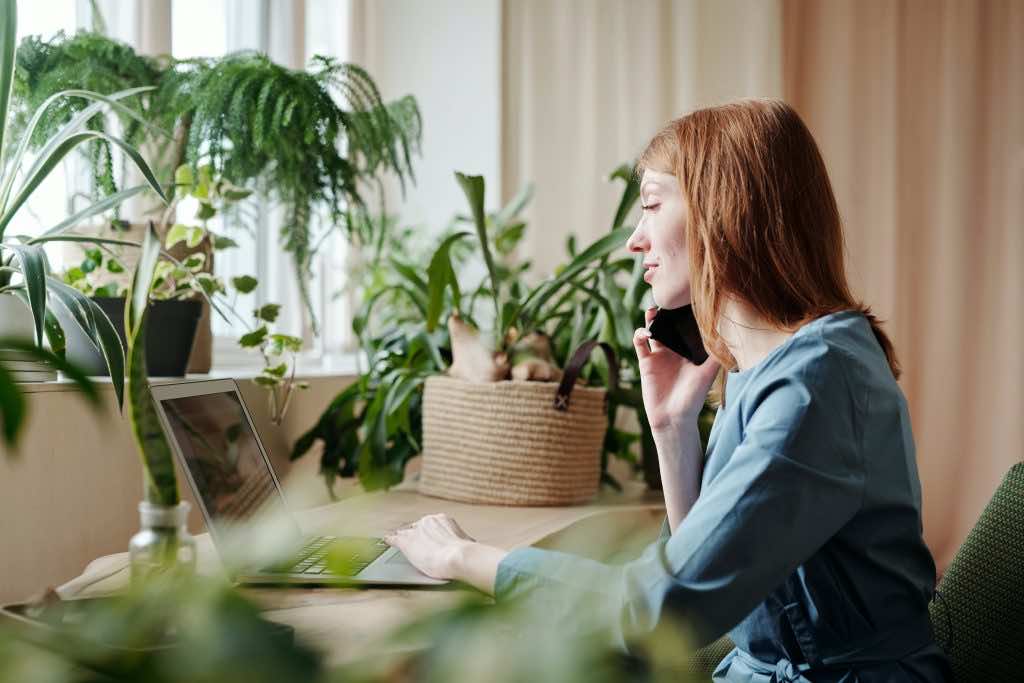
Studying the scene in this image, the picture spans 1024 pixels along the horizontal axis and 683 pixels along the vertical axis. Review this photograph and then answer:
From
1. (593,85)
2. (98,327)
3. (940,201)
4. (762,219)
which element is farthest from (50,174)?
(940,201)

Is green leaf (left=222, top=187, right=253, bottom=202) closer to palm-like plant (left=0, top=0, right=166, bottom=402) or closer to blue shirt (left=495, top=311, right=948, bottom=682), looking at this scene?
palm-like plant (left=0, top=0, right=166, bottom=402)

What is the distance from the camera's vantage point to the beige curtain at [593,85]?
2.82 meters

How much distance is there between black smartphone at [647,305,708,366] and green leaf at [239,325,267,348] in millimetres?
722

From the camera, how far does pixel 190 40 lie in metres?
2.23

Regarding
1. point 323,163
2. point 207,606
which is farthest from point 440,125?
point 207,606

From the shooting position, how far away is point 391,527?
137 centimetres

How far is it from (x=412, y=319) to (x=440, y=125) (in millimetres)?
776

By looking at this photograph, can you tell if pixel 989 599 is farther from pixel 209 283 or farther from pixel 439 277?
pixel 209 283

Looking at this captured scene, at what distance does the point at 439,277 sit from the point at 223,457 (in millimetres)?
715

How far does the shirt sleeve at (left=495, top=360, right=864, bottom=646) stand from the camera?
806mm

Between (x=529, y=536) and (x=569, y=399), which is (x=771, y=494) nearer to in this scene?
(x=529, y=536)

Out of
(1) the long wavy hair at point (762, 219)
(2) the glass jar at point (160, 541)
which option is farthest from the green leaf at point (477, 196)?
(2) the glass jar at point (160, 541)

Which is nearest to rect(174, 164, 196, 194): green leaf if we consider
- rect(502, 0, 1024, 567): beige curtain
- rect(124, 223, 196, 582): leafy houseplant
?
rect(124, 223, 196, 582): leafy houseplant

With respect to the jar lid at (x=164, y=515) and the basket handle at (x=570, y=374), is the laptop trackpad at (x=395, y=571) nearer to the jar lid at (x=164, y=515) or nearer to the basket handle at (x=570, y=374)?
the basket handle at (x=570, y=374)
